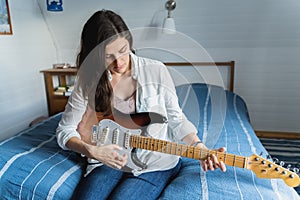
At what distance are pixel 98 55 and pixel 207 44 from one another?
1643mm

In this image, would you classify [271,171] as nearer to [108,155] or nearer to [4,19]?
[108,155]

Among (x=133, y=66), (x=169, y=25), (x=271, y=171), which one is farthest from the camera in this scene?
(x=169, y=25)

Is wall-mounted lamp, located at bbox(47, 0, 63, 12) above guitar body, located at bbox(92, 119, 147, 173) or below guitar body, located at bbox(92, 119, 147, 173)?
above

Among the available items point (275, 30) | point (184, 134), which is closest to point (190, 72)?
point (275, 30)

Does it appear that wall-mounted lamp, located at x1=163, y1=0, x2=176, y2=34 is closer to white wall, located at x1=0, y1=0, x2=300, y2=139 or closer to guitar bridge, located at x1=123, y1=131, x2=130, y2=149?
white wall, located at x1=0, y1=0, x2=300, y2=139

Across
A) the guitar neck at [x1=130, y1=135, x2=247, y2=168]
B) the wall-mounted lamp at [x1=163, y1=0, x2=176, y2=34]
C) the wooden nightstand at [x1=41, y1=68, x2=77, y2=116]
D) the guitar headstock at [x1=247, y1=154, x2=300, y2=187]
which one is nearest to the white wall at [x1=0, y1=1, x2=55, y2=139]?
the wooden nightstand at [x1=41, y1=68, x2=77, y2=116]

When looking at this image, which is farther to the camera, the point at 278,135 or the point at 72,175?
the point at 278,135

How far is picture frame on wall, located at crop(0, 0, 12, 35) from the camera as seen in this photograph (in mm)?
2047

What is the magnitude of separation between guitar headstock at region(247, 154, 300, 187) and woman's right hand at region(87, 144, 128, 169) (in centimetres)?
46

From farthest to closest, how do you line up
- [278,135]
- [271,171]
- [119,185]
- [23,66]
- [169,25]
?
[278,135]
[23,66]
[169,25]
[119,185]
[271,171]

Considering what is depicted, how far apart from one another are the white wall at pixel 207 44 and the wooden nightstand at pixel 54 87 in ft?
0.35

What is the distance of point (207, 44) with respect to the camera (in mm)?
2400

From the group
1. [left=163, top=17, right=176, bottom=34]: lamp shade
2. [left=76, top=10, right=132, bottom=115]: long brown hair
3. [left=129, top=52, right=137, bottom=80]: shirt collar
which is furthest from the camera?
[left=163, top=17, right=176, bottom=34]: lamp shade

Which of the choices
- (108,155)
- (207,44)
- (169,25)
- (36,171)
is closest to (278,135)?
(207,44)
